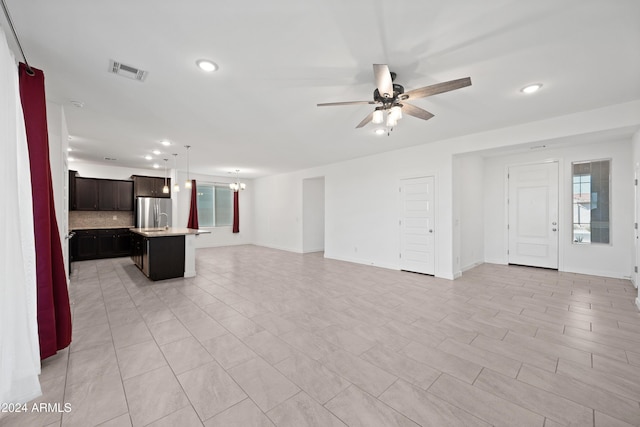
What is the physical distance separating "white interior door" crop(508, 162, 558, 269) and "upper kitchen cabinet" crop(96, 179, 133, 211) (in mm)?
10549

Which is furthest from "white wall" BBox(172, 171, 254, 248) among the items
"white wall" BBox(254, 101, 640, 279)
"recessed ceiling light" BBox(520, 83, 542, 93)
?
"recessed ceiling light" BBox(520, 83, 542, 93)

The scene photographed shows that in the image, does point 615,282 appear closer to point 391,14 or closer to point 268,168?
point 391,14


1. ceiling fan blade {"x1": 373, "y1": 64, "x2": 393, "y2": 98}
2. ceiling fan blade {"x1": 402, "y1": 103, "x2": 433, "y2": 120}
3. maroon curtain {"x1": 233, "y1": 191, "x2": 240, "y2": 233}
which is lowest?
maroon curtain {"x1": 233, "y1": 191, "x2": 240, "y2": 233}

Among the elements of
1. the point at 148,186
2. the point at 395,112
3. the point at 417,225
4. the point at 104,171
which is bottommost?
the point at 417,225

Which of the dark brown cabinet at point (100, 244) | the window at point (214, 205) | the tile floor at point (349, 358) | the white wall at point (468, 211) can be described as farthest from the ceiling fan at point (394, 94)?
the window at point (214, 205)

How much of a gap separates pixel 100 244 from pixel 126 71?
659 centimetres

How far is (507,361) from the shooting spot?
2.29 meters

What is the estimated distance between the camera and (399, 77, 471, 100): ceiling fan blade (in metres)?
2.10

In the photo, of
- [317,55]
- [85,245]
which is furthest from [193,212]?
[317,55]

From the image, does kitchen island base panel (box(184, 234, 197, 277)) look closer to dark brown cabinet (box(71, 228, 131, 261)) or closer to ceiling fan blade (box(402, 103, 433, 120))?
dark brown cabinet (box(71, 228, 131, 261))

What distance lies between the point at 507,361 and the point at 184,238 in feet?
17.8

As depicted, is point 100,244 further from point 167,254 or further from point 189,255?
point 189,255

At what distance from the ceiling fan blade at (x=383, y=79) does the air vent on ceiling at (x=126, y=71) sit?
229cm

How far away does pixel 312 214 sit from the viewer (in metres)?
8.84
